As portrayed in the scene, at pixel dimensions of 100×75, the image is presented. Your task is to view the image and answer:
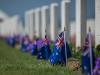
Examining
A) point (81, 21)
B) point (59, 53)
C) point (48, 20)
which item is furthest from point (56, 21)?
point (59, 53)

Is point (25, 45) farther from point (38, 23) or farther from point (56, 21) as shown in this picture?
point (38, 23)

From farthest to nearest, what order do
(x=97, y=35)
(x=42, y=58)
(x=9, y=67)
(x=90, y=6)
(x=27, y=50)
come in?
1. (x=27, y=50)
2. (x=90, y=6)
3. (x=42, y=58)
4. (x=97, y=35)
5. (x=9, y=67)

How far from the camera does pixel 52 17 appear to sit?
121 feet

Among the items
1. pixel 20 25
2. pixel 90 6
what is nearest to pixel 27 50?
pixel 90 6

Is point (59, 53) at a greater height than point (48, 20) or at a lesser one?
lesser

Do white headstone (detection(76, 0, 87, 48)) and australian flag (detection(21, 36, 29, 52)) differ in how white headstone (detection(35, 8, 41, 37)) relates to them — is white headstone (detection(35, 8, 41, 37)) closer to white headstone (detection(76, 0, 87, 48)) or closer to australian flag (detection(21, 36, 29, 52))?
australian flag (detection(21, 36, 29, 52))

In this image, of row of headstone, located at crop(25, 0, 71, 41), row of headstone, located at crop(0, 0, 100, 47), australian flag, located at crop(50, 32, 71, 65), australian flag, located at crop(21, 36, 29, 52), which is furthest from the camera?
australian flag, located at crop(21, 36, 29, 52)

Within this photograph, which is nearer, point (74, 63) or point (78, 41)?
point (74, 63)

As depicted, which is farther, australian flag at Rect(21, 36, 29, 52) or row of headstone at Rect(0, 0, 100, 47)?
australian flag at Rect(21, 36, 29, 52)

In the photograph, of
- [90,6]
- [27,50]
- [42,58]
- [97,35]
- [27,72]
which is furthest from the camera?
[27,50]

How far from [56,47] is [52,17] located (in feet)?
44.8

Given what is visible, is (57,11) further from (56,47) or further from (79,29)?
(56,47)

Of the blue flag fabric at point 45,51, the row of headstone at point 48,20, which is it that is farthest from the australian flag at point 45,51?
the row of headstone at point 48,20

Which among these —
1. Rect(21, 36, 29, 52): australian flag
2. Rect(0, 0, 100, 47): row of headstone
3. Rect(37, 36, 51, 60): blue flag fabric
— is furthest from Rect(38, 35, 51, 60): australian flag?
Rect(21, 36, 29, 52): australian flag
